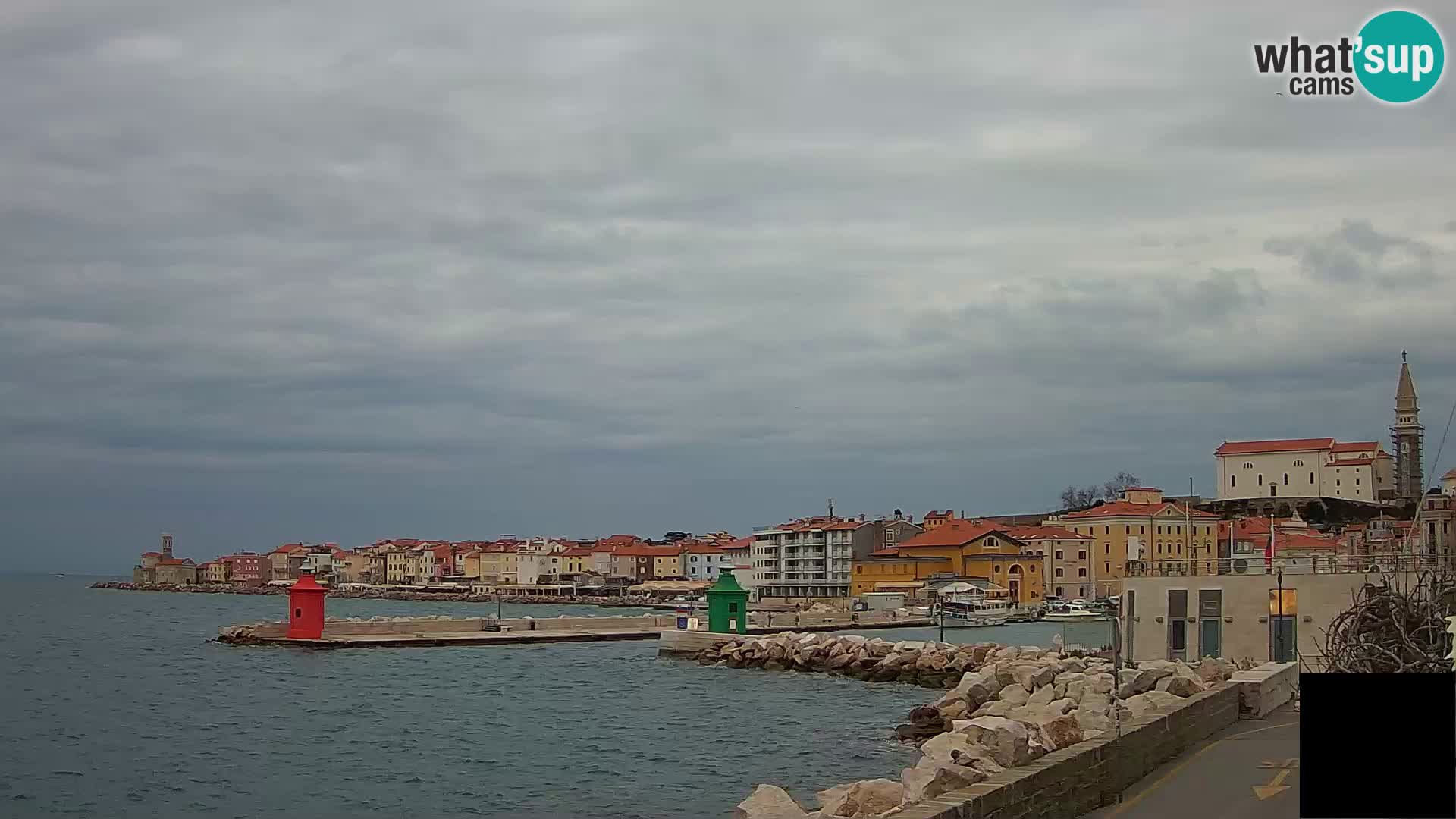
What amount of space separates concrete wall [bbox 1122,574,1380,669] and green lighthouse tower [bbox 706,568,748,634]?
27.4 m

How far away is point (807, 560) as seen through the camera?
11469 centimetres

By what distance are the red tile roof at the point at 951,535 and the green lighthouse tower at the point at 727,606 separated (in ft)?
172

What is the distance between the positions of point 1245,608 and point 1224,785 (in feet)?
59.6

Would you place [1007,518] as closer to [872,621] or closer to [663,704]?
[872,621]

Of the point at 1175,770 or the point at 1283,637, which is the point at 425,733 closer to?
the point at 1283,637

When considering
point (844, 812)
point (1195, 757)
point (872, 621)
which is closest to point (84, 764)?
point (844, 812)

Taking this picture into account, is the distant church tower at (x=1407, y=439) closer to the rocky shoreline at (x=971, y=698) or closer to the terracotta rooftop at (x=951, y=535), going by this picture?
the terracotta rooftop at (x=951, y=535)

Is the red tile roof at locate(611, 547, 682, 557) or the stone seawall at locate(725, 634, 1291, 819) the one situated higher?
the stone seawall at locate(725, 634, 1291, 819)

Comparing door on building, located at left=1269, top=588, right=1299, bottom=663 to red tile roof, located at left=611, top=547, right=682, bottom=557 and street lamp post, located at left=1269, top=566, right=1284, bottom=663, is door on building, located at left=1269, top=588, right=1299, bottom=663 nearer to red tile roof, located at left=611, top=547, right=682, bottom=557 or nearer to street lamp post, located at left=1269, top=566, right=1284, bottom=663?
street lamp post, located at left=1269, top=566, right=1284, bottom=663

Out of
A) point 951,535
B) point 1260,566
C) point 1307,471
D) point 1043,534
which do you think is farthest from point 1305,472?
point 1260,566

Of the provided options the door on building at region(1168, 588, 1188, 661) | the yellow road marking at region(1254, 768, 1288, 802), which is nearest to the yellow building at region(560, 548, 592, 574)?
the door on building at region(1168, 588, 1188, 661)

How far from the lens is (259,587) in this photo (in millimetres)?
196625

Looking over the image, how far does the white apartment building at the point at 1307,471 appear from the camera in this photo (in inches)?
4855

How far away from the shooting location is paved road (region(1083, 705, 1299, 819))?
11.8 m
